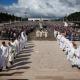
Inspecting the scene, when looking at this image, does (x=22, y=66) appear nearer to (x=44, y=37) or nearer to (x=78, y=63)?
(x=78, y=63)

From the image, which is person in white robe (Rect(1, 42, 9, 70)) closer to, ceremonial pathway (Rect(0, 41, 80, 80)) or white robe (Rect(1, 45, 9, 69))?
white robe (Rect(1, 45, 9, 69))

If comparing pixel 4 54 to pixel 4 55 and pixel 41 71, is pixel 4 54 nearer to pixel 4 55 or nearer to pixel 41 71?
pixel 4 55

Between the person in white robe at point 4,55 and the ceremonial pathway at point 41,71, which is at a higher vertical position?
the person in white robe at point 4,55

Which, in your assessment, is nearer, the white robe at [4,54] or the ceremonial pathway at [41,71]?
the ceremonial pathway at [41,71]

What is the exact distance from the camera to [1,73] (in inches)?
733

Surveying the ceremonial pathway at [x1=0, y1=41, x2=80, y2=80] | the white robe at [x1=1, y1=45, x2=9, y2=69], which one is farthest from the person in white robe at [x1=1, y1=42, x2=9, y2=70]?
the ceremonial pathway at [x1=0, y1=41, x2=80, y2=80]

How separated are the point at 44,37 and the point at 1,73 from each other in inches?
1533

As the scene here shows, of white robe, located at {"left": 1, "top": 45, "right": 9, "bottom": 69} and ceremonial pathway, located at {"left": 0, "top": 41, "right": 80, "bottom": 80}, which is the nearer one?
ceremonial pathway, located at {"left": 0, "top": 41, "right": 80, "bottom": 80}

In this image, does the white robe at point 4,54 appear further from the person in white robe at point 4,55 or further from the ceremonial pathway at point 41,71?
the ceremonial pathway at point 41,71

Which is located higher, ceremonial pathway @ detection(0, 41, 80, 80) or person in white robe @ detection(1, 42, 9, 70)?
person in white robe @ detection(1, 42, 9, 70)

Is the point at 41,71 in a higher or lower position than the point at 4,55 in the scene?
lower

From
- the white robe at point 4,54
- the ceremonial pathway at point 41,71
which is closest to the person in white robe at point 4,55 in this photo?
the white robe at point 4,54

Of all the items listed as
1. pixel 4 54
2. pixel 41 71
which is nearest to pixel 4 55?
pixel 4 54

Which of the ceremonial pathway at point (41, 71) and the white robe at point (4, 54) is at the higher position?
the white robe at point (4, 54)
